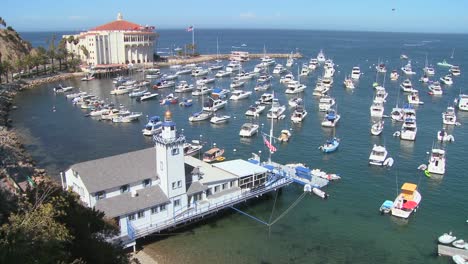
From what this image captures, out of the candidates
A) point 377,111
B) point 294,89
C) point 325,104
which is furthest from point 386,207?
point 294,89

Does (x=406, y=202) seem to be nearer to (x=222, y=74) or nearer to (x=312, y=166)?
(x=312, y=166)

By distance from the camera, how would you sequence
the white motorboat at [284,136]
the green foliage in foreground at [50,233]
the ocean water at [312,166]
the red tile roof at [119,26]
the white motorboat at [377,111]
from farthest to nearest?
1. the red tile roof at [119,26]
2. the white motorboat at [377,111]
3. the white motorboat at [284,136]
4. the ocean water at [312,166]
5. the green foliage in foreground at [50,233]

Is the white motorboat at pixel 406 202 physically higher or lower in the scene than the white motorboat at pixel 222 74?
lower

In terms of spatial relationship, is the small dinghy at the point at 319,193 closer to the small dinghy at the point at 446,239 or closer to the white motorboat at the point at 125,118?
the small dinghy at the point at 446,239

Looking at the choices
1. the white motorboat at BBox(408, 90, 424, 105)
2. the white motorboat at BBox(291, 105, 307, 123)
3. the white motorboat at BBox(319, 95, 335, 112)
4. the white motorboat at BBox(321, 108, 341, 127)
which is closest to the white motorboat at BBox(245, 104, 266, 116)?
the white motorboat at BBox(291, 105, 307, 123)

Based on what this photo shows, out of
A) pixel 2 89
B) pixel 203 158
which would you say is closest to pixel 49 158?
pixel 203 158

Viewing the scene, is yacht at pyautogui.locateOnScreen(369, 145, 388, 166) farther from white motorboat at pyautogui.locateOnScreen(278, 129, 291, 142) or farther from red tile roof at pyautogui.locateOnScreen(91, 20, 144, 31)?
red tile roof at pyautogui.locateOnScreen(91, 20, 144, 31)

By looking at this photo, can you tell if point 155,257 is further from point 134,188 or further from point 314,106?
point 314,106

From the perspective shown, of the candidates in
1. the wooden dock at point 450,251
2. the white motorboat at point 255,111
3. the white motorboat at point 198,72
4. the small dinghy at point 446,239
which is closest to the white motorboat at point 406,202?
the small dinghy at point 446,239
